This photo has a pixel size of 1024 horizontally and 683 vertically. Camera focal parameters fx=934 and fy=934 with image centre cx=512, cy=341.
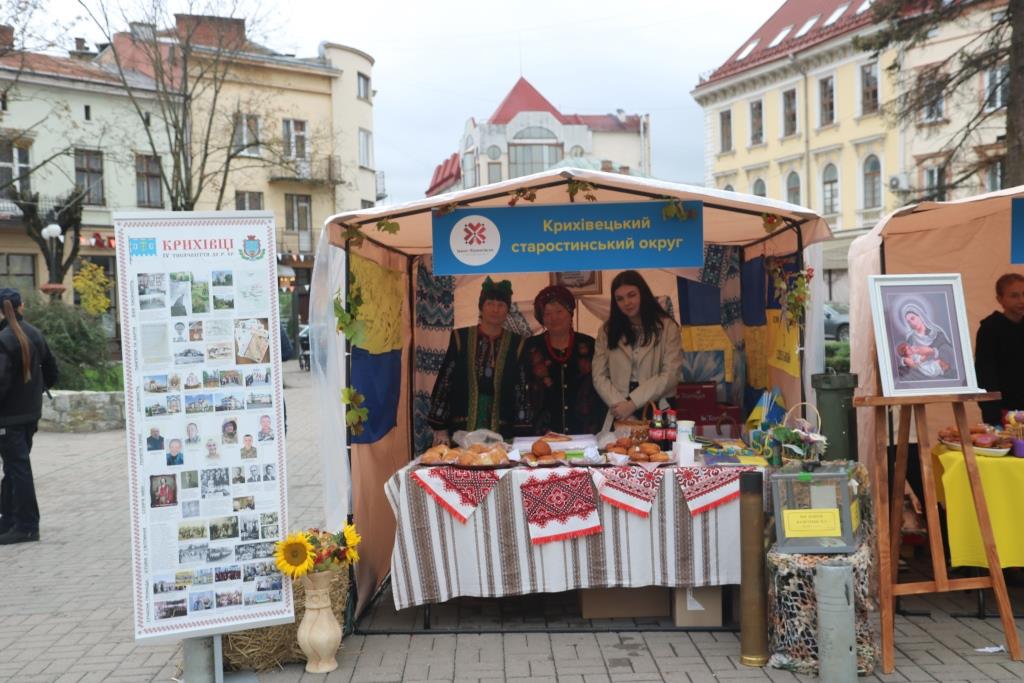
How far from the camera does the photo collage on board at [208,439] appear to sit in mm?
4016

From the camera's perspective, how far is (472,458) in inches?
197

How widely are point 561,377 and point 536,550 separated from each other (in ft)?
7.10

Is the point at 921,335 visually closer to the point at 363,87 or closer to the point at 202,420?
the point at 202,420

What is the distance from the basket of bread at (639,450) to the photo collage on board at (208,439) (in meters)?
1.96

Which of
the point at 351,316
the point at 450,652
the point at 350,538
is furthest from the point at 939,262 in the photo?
the point at 350,538

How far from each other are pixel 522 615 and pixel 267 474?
1828 millimetres

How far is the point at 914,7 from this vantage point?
41.9 feet

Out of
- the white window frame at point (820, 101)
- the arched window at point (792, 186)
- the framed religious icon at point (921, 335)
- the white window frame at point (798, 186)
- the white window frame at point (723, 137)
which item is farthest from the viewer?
the white window frame at point (723, 137)

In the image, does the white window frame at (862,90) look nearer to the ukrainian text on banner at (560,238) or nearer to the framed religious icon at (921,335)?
the ukrainian text on banner at (560,238)

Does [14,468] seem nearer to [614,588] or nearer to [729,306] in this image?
[614,588]

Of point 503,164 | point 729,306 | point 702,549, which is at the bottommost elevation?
point 702,549

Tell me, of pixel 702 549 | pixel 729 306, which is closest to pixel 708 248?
pixel 729 306

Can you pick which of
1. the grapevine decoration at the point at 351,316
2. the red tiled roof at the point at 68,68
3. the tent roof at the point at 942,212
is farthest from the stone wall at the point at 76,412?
the red tiled roof at the point at 68,68

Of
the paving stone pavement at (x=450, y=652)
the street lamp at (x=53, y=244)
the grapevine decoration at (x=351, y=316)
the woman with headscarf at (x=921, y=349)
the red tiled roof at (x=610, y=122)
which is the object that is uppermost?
the red tiled roof at (x=610, y=122)
